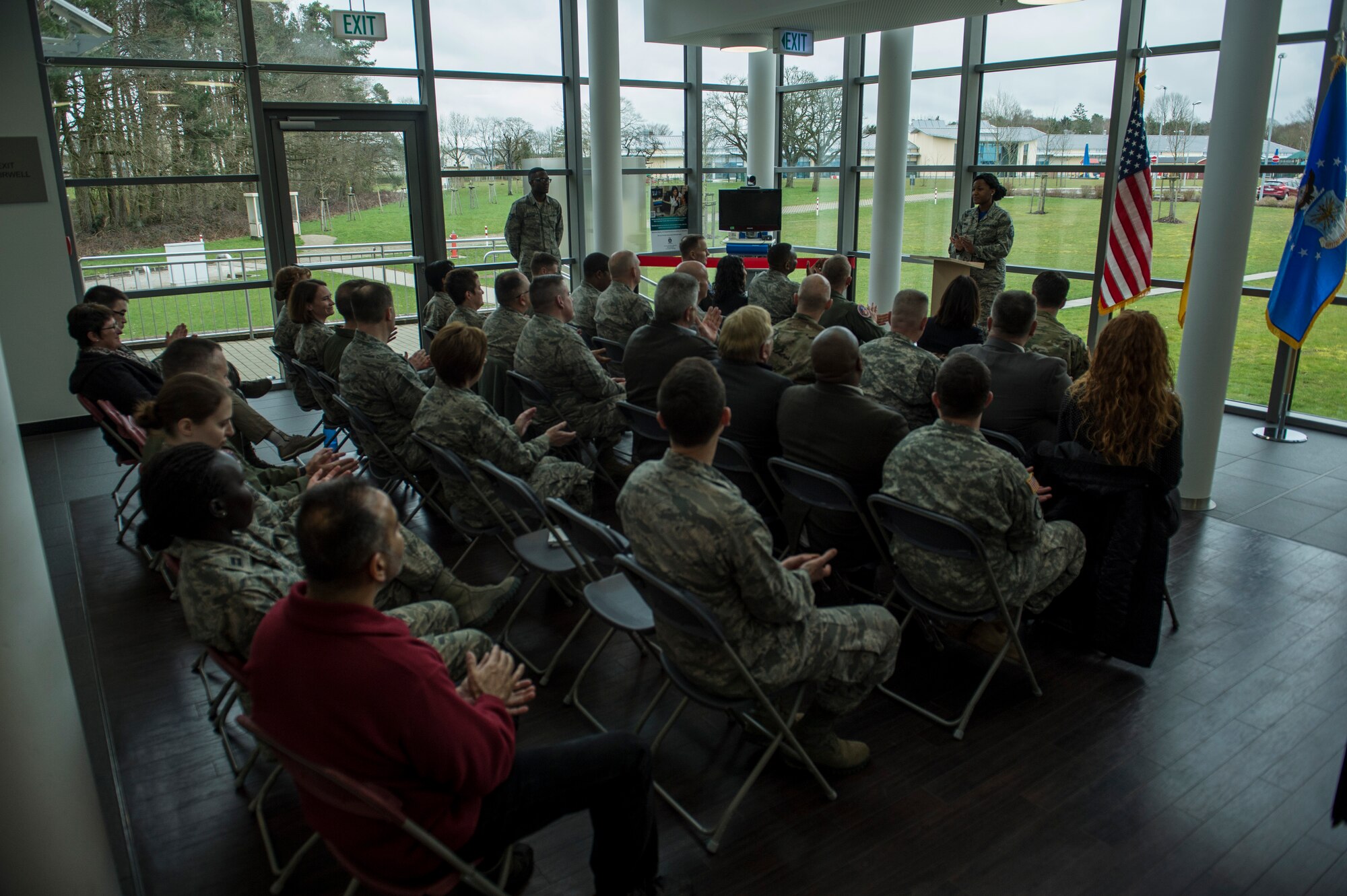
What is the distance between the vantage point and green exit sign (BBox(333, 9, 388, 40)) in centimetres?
873

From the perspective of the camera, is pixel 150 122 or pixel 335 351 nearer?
pixel 335 351

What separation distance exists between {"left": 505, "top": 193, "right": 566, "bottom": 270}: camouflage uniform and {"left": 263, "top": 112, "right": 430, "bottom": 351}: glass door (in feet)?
3.81

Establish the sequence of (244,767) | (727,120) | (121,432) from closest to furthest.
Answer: (244,767) < (121,432) < (727,120)

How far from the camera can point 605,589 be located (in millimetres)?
3125

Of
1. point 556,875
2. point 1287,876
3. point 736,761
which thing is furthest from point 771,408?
point 1287,876

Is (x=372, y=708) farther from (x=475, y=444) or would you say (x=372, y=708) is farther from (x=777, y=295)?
(x=777, y=295)

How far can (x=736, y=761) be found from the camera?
3.15m

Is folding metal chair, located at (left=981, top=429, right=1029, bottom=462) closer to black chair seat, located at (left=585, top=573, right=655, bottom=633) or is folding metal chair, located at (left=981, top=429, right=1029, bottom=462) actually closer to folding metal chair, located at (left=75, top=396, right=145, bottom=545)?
black chair seat, located at (left=585, top=573, right=655, bottom=633)

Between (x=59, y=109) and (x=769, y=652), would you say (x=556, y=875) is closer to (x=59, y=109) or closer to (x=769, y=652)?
(x=769, y=652)

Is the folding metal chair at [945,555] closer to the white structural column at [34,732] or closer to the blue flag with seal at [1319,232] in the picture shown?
the white structural column at [34,732]

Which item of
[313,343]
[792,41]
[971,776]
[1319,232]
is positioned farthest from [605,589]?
[792,41]

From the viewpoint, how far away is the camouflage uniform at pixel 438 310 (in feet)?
23.4

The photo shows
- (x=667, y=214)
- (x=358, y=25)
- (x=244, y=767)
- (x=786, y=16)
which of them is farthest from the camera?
(x=667, y=214)

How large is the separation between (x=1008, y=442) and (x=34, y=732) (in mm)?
3640
